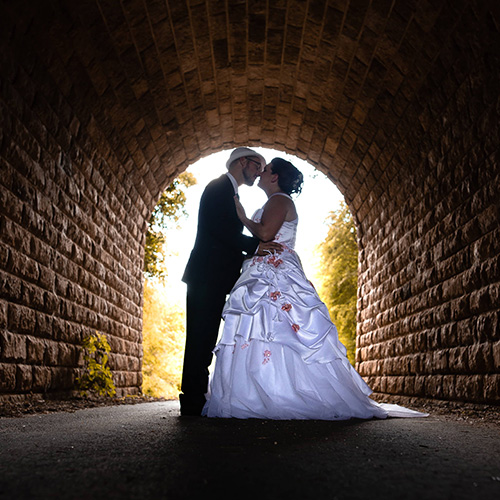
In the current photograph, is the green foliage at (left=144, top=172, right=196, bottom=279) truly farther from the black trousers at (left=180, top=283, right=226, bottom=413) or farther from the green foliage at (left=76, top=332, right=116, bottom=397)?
the black trousers at (left=180, top=283, right=226, bottom=413)

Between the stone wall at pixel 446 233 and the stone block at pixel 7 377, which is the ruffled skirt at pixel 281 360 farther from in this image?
the stone block at pixel 7 377

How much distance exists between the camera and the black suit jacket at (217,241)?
15.0 feet

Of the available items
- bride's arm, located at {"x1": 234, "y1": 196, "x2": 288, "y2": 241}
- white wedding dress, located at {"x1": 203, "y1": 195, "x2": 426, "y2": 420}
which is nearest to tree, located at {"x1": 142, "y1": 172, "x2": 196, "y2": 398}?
bride's arm, located at {"x1": 234, "y1": 196, "x2": 288, "y2": 241}

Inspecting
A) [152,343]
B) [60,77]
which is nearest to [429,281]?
[60,77]

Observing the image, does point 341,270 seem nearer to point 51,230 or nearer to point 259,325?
point 51,230

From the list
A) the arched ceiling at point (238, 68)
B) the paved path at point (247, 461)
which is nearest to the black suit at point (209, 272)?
the paved path at point (247, 461)

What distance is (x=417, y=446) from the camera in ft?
8.75

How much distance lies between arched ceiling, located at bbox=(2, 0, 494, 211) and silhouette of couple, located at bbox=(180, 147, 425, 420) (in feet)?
5.87

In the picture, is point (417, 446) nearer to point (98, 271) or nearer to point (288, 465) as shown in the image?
point (288, 465)

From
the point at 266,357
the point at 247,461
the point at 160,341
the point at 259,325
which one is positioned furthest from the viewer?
the point at 160,341

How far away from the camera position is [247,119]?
9312 mm

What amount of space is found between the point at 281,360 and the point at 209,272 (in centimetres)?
89

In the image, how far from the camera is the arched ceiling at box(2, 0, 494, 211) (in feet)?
16.9

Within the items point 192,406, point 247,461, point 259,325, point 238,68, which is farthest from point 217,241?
point 238,68
